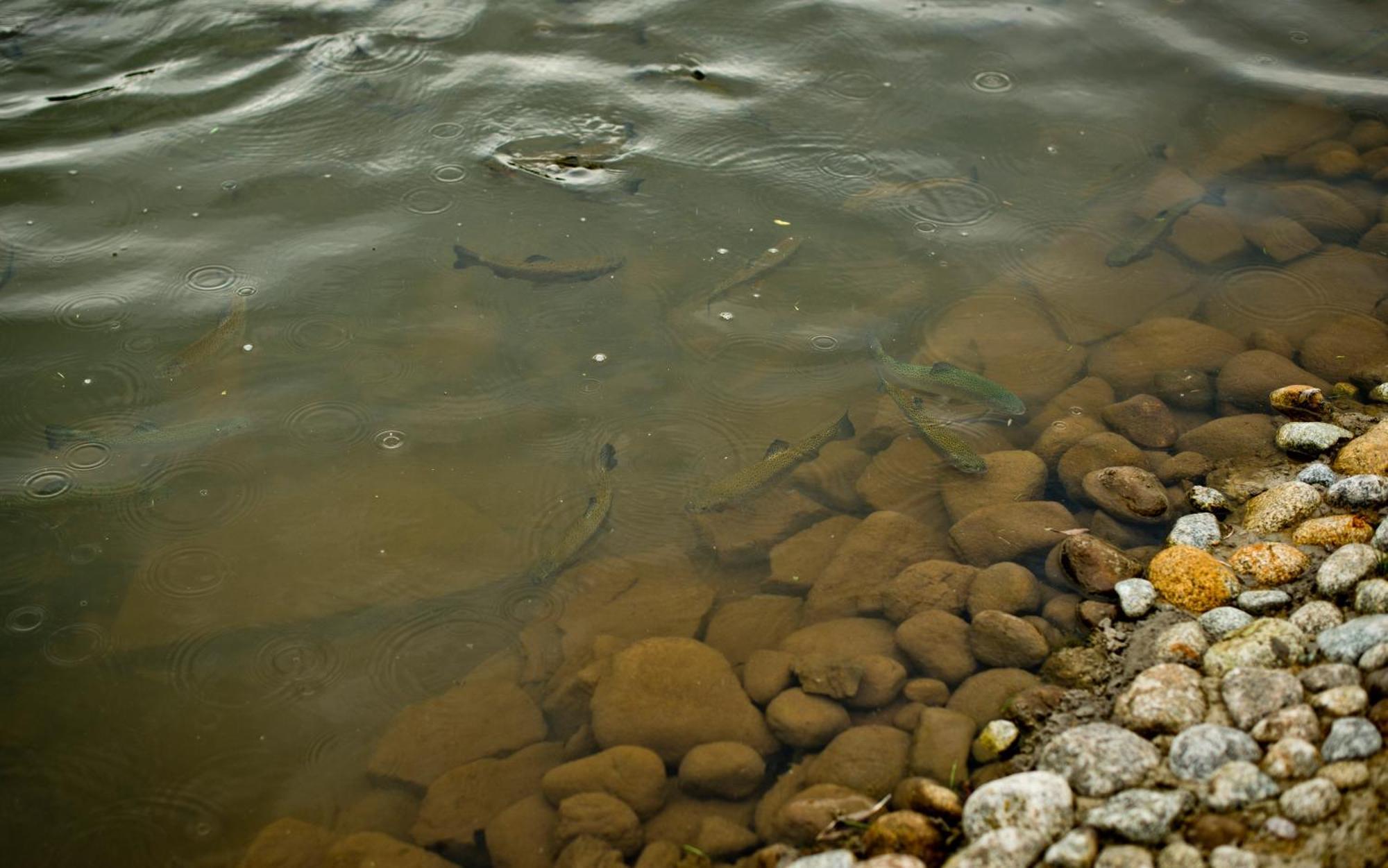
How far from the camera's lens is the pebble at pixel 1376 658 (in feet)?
10.7

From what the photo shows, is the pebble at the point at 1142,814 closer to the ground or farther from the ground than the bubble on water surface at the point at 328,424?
farther from the ground

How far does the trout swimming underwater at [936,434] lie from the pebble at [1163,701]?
164 centimetres

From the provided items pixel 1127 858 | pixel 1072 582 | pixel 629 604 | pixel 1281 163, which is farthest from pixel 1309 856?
pixel 1281 163

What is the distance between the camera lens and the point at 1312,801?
291 centimetres

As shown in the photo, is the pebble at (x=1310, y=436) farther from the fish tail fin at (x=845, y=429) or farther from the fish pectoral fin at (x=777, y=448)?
the fish pectoral fin at (x=777, y=448)

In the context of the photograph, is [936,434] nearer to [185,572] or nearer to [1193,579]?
[1193,579]

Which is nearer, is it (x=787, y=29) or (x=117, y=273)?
(x=117, y=273)

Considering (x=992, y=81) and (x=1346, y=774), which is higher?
(x=992, y=81)

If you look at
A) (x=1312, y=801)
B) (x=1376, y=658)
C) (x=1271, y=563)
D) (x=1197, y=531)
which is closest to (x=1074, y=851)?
(x=1312, y=801)

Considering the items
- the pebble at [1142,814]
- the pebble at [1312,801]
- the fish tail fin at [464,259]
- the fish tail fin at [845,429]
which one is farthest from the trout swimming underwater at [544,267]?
the pebble at [1312,801]

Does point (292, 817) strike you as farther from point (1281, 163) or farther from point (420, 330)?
point (1281, 163)

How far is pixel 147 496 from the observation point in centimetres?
496

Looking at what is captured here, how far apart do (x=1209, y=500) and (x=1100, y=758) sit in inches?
75.0

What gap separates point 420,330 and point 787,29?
4.49 meters
